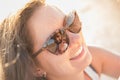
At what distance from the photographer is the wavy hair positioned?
1711mm

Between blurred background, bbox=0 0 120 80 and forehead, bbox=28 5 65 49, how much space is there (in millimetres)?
1473

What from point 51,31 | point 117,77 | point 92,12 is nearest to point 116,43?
point 92,12

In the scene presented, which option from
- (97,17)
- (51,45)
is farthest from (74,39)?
(97,17)

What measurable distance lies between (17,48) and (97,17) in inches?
78.7

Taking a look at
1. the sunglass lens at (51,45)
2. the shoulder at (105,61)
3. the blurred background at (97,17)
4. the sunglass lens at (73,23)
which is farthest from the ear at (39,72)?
the blurred background at (97,17)

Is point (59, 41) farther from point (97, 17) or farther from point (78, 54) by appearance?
point (97, 17)

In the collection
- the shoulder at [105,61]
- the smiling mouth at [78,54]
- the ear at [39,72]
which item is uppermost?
the smiling mouth at [78,54]

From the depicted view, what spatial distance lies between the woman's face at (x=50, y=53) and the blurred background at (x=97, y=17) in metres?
1.43

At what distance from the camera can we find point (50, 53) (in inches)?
68.6

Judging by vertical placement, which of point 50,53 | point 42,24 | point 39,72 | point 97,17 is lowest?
point 97,17

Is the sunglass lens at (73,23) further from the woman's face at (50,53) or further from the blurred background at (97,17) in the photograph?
the blurred background at (97,17)

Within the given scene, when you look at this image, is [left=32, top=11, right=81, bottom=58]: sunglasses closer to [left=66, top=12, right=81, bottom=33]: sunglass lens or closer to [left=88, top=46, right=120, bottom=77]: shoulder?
[left=66, top=12, right=81, bottom=33]: sunglass lens

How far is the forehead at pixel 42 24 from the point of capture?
5.60 ft

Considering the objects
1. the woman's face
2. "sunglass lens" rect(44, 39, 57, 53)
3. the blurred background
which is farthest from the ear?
the blurred background
